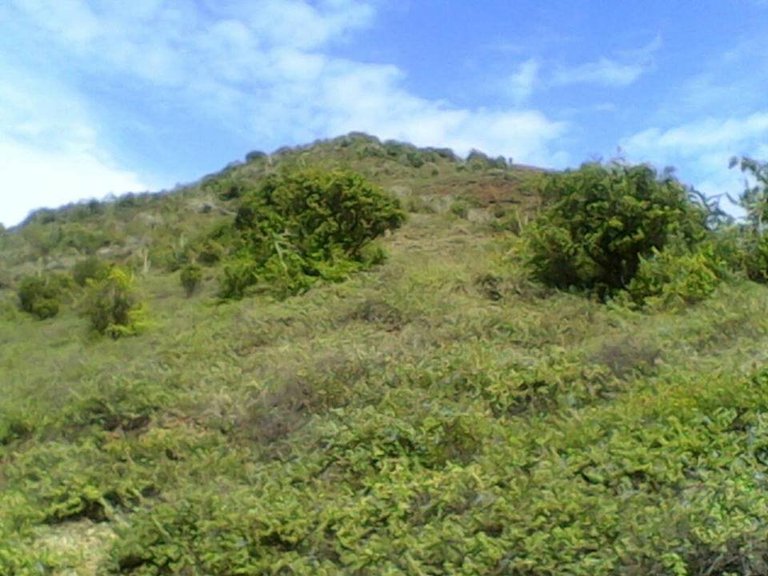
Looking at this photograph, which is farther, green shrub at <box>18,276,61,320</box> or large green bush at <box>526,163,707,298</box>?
green shrub at <box>18,276,61,320</box>

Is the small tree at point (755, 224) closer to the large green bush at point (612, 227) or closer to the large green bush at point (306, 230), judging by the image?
the large green bush at point (612, 227)

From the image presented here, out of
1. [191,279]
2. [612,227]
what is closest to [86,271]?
[191,279]

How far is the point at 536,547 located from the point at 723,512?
3.39 feet

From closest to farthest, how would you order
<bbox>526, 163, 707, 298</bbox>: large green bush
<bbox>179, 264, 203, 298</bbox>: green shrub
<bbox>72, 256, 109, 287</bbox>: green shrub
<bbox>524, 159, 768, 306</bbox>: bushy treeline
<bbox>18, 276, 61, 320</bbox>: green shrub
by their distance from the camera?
<bbox>524, 159, 768, 306</bbox>: bushy treeline
<bbox>526, 163, 707, 298</bbox>: large green bush
<bbox>179, 264, 203, 298</bbox>: green shrub
<bbox>18, 276, 61, 320</bbox>: green shrub
<bbox>72, 256, 109, 287</bbox>: green shrub

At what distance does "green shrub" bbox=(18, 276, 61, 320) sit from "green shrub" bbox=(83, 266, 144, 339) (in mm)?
5847

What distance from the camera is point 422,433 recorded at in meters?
7.16

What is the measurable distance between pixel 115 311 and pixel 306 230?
422 cm

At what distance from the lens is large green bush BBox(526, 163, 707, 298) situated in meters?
13.1

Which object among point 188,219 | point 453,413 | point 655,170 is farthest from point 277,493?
point 188,219

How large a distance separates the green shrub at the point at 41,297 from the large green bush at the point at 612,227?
14209mm

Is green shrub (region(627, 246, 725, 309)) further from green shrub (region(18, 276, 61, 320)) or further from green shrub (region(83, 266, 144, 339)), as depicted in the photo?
green shrub (region(18, 276, 61, 320))

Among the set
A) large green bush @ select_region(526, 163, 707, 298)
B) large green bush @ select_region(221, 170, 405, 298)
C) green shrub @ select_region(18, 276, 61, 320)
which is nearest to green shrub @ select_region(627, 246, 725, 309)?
large green bush @ select_region(526, 163, 707, 298)

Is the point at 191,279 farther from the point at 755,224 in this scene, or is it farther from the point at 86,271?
the point at 755,224

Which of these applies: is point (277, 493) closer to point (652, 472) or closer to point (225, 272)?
point (652, 472)
